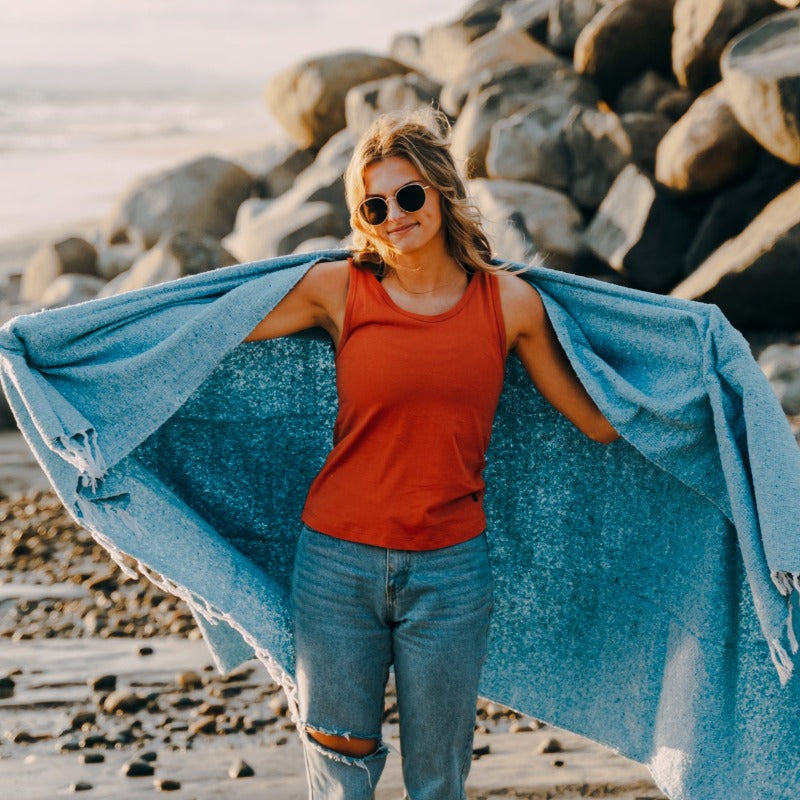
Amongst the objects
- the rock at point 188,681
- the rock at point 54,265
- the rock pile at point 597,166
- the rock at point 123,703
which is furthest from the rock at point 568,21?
the rock at point 123,703

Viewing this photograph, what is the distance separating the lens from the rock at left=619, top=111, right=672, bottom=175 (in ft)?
34.2

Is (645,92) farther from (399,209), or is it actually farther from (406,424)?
(406,424)

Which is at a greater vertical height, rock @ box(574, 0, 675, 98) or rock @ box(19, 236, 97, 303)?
rock @ box(574, 0, 675, 98)

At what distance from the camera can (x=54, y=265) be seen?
14469 mm

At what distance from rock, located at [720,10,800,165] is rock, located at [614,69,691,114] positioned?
66.4 inches

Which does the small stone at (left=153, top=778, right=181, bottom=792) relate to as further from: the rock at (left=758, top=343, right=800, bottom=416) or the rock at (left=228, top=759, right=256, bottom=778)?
the rock at (left=758, top=343, right=800, bottom=416)

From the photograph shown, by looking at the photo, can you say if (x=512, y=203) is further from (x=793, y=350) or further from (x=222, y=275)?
(x=222, y=275)

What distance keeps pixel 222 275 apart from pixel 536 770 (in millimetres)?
2214

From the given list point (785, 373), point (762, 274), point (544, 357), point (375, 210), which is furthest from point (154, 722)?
point (762, 274)

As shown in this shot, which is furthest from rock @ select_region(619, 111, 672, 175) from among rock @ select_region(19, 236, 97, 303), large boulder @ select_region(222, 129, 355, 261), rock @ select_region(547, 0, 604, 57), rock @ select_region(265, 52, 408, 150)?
rock @ select_region(19, 236, 97, 303)

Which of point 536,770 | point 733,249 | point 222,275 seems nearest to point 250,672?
point 536,770

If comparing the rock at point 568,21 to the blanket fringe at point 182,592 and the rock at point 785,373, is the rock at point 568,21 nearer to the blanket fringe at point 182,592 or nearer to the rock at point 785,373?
the rock at point 785,373

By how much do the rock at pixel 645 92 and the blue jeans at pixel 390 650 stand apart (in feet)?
29.1

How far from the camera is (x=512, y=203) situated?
34.3 ft
